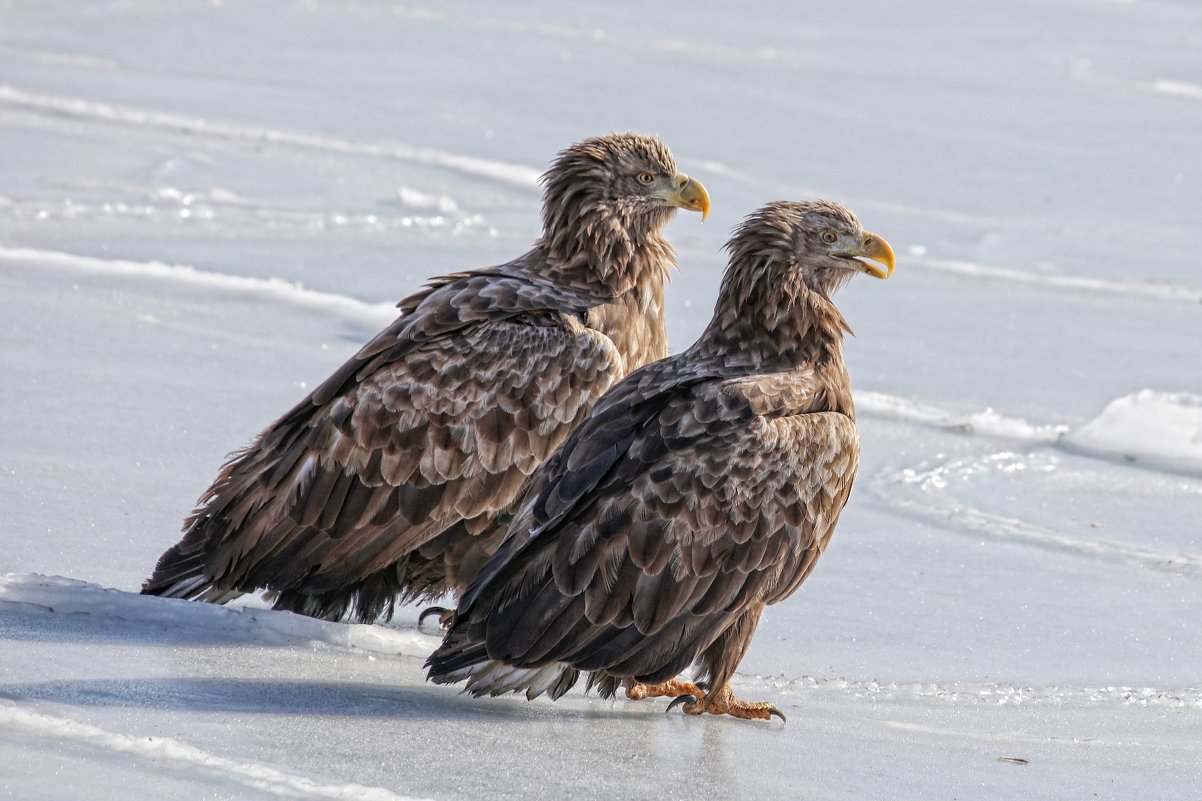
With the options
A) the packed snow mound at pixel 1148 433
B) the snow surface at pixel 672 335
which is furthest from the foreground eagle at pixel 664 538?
the packed snow mound at pixel 1148 433

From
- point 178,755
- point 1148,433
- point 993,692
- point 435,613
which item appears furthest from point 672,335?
point 178,755

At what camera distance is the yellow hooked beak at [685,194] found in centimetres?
709

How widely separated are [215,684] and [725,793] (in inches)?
55.9

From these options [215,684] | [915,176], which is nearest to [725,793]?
[215,684]

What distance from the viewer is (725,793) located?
15.7 feet

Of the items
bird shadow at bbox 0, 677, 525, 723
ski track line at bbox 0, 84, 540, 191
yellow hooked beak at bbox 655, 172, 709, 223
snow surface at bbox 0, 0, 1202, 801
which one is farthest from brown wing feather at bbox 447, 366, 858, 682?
ski track line at bbox 0, 84, 540, 191

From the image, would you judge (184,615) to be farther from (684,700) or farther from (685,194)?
(685,194)

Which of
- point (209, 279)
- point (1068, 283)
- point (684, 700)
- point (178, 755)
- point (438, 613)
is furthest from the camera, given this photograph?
point (1068, 283)

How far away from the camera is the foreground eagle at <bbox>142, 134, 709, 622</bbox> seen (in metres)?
6.23

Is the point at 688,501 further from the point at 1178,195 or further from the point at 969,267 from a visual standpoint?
the point at 1178,195

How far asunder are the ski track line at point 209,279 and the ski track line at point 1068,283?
3.35 meters

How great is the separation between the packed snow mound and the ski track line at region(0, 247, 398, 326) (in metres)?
3.39

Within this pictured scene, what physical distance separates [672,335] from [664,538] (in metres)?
4.00

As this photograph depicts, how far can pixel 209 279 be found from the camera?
9.73m
